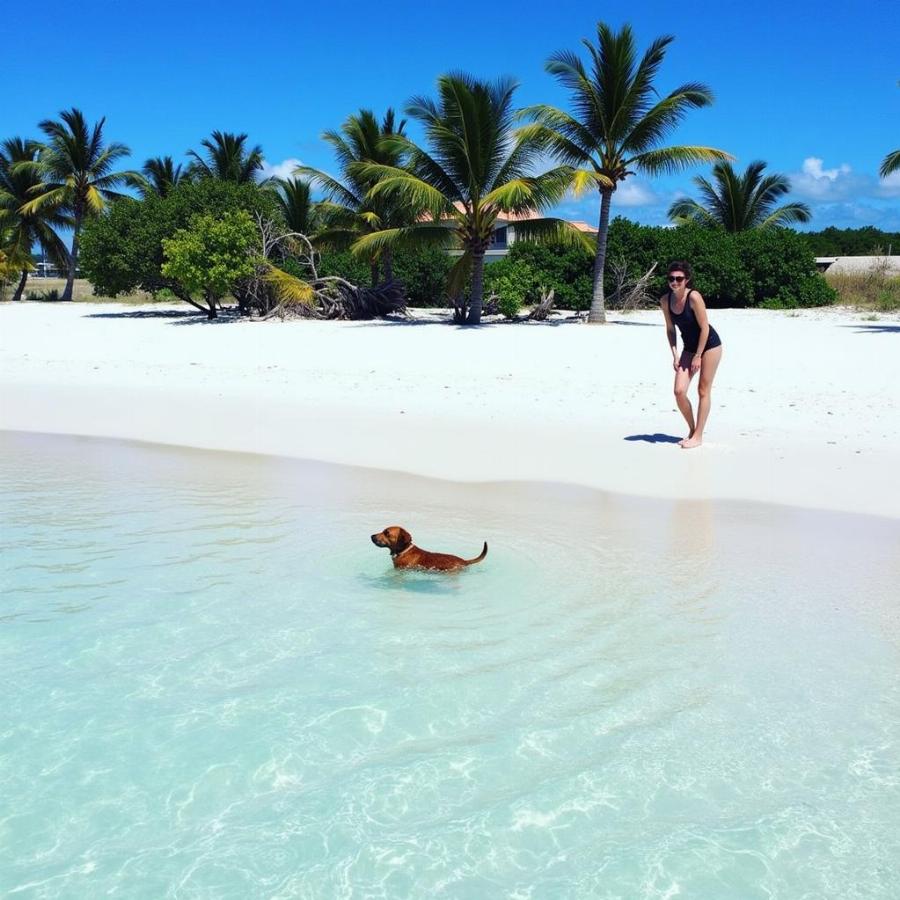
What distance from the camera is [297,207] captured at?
3272cm

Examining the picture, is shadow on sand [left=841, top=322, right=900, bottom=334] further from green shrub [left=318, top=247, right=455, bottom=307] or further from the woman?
green shrub [left=318, top=247, right=455, bottom=307]

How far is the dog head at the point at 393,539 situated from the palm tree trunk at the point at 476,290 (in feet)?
58.7

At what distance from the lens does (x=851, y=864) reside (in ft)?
9.99

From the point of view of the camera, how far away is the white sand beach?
8953 mm

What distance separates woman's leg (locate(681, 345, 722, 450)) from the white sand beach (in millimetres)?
194

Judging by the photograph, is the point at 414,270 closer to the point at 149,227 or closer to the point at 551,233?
the point at 149,227

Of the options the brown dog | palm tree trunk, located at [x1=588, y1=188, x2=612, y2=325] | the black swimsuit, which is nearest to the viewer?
the brown dog

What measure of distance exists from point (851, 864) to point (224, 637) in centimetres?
316

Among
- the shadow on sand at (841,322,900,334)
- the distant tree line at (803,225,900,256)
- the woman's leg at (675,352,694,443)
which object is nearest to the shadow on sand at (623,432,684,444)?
the woman's leg at (675,352,694,443)

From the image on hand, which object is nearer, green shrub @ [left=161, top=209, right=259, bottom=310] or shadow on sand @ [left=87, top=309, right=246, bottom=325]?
green shrub @ [left=161, top=209, right=259, bottom=310]

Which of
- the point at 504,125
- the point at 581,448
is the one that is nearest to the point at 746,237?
the point at 504,125

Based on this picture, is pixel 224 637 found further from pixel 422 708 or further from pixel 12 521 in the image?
pixel 12 521

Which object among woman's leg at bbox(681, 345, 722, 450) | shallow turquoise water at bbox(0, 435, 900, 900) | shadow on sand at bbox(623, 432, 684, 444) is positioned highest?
woman's leg at bbox(681, 345, 722, 450)

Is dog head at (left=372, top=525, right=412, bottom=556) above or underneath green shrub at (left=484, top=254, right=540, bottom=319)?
underneath
